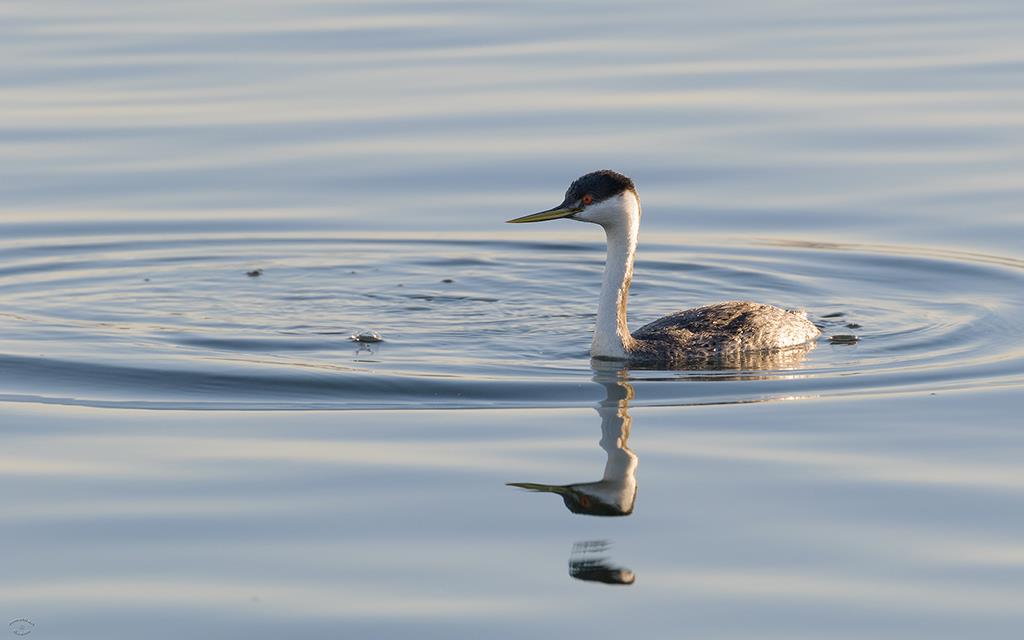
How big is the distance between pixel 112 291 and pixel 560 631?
815cm

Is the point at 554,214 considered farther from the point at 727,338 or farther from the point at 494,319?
the point at 727,338

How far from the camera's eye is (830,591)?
25.6 ft

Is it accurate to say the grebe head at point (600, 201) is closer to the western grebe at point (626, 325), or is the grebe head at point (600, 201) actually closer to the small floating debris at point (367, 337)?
the western grebe at point (626, 325)

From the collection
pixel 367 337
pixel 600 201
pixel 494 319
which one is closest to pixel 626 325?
pixel 600 201

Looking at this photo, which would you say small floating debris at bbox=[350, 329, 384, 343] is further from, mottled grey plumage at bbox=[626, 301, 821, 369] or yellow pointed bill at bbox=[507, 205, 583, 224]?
mottled grey plumage at bbox=[626, 301, 821, 369]

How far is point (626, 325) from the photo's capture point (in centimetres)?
1316

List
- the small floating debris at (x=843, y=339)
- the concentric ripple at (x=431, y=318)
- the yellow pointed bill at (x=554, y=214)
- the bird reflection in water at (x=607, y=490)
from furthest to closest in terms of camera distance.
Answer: the small floating debris at (x=843, y=339), the yellow pointed bill at (x=554, y=214), the concentric ripple at (x=431, y=318), the bird reflection in water at (x=607, y=490)

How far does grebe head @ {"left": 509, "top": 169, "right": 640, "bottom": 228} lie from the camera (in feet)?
42.0

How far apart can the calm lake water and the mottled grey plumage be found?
291 mm

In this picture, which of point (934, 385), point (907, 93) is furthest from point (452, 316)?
point (907, 93)

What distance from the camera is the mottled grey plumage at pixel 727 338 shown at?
1291cm

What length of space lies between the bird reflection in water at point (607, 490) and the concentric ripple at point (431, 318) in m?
0.52

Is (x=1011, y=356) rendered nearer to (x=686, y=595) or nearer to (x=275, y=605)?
(x=686, y=595)

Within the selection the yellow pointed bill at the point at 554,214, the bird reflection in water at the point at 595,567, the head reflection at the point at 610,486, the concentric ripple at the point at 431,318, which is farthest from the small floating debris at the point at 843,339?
the bird reflection in water at the point at 595,567
